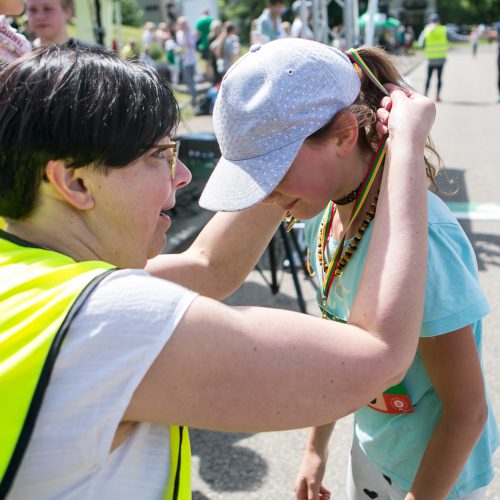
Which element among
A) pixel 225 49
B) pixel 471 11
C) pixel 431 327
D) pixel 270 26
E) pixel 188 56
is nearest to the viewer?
pixel 431 327

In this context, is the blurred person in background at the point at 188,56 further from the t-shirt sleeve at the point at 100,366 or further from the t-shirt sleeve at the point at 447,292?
the t-shirt sleeve at the point at 100,366

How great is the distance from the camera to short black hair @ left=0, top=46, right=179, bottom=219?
40.8 inches

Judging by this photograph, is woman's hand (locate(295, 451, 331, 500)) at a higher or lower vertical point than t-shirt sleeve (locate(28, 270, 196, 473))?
lower

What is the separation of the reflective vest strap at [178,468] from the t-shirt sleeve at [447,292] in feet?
1.67

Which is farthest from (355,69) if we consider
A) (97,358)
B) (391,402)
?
(97,358)

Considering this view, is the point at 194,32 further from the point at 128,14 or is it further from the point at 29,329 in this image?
the point at 29,329

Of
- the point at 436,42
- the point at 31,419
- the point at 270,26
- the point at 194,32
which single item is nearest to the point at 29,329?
the point at 31,419

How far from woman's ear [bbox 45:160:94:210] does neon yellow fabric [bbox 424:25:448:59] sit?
15.2m

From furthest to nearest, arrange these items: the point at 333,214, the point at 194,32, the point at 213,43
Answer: the point at 194,32 < the point at 213,43 < the point at 333,214

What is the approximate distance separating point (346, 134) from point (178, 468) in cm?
75

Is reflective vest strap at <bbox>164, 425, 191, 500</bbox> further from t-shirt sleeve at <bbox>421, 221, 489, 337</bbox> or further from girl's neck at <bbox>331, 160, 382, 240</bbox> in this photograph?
girl's neck at <bbox>331, 160, 382, 240</bbox>

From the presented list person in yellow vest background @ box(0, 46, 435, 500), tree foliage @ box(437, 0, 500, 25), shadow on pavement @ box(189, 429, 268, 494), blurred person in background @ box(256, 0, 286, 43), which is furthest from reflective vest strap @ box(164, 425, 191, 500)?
tree foliage @ box(437, 0, 500, 25)

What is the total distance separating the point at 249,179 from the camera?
1.35m

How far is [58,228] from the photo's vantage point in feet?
3.59
